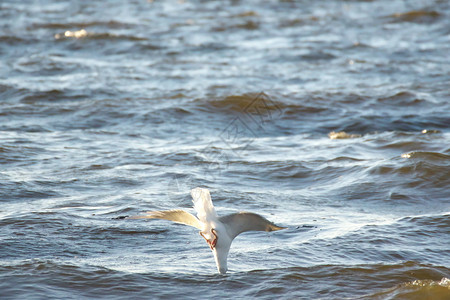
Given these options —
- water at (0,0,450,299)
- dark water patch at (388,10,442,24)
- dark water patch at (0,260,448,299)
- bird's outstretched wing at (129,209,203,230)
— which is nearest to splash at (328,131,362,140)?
water at (0,0,450,299)

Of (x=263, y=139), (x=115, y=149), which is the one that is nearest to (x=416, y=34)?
(x=263, y=139)

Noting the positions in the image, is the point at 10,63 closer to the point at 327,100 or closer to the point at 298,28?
the point at 327,100

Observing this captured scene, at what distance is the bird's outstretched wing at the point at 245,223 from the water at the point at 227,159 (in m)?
0.57

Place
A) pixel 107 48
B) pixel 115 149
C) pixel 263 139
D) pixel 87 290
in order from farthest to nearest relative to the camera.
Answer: pixel 107 48 < pixel 263 139 < pixel 115 149 < pixel 87 290

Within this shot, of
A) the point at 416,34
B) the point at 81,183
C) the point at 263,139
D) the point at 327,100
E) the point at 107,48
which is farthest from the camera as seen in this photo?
the point at 416,34

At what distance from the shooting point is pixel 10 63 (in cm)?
1388

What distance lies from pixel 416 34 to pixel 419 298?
46.3 feet

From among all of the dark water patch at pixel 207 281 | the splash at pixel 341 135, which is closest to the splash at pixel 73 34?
the splash at pixel 341 135

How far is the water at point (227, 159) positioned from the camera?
4871mm

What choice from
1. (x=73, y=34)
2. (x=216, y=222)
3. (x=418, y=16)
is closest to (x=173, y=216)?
(x=216, y=222)

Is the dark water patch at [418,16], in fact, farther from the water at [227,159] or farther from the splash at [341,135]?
the splash at [341,135]

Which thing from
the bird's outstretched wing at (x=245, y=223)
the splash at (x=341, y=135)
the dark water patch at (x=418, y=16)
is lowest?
the splash at (x=341, y=135)

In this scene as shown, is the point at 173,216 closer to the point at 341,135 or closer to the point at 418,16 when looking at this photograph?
the point at 341,135

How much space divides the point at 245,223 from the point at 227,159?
3.89 metres
